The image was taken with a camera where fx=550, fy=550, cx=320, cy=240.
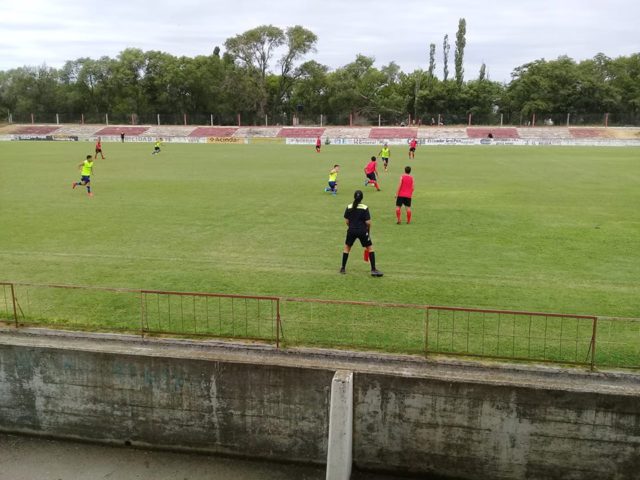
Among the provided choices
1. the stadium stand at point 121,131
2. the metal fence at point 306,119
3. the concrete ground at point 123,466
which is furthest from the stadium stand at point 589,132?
the concrete ground at point 123,466

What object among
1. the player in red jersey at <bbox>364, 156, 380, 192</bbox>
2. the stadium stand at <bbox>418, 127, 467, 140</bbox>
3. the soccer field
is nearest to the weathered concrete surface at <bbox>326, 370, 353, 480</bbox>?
the soccer field

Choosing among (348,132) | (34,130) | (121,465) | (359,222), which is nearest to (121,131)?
(34,130)

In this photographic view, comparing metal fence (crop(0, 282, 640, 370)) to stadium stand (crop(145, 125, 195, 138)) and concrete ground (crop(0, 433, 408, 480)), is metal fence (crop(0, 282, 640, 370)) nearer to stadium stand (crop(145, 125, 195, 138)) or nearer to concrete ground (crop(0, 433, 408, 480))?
concrete ground (crop(0, 433, 408, 480))

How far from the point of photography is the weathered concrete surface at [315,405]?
676 centimetres

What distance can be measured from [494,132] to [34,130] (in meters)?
62.0

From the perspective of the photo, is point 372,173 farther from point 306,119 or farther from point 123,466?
point 306,119

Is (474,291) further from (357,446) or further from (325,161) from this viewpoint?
(325,161)

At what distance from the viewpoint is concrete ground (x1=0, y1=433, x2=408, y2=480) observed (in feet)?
23.6

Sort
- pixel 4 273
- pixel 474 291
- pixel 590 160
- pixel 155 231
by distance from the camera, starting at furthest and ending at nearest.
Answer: pixel 590 160 < pixel 155 231 < pixel 4 273 < pixel 474 291

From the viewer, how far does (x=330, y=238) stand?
1453 cm

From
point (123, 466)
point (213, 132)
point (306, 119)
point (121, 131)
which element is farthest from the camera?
point (306, 119)

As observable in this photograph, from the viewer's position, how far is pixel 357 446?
724cm

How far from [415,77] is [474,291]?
8051 centimetres

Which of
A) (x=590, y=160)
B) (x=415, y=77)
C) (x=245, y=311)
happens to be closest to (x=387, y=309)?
(x=245, y=311)
